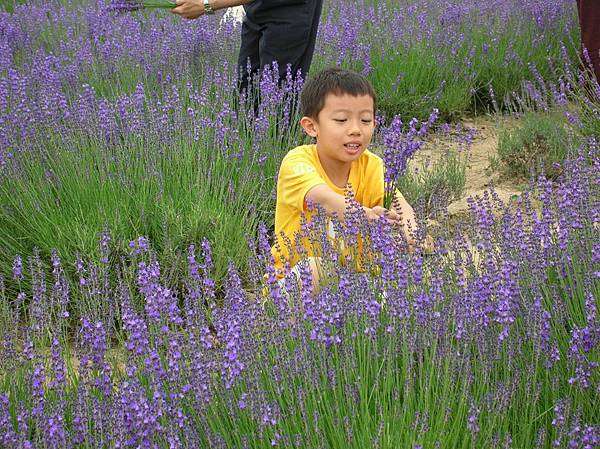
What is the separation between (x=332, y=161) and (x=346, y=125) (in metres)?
0.20

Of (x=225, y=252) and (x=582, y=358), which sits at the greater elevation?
(x=582, y=358)

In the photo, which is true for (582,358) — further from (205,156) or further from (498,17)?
(498,17)

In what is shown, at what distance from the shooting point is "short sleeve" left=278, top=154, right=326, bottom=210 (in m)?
3.38

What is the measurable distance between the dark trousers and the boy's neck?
2.83 metres

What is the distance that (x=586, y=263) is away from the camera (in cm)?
264

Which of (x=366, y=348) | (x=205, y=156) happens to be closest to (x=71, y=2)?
(x=205, y=156)

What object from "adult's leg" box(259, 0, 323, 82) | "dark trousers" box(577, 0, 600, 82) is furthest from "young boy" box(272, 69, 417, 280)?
"dark trousers" box(577, 0, 600, 82)

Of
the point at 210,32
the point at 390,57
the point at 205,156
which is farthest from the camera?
the point at 390,57

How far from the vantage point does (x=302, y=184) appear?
134 inches

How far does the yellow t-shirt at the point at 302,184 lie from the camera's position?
341 centimetres

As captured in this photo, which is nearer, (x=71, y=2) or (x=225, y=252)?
(x=225, y=252)

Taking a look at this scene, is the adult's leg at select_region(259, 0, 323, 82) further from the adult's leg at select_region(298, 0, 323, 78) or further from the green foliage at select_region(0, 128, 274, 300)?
the green foliage at select_region(0, 128, 274, 300)

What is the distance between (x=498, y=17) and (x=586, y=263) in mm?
5245

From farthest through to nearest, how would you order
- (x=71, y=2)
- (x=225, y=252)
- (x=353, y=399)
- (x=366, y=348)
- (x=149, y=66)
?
(x=71, y=2), (x=149, y=66), (x=225, y=252), (x=366, y=348), (x=353, y=399)
